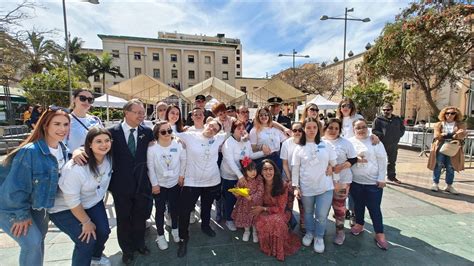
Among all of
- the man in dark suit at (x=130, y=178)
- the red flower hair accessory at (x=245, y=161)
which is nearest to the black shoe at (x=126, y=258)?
the man in dark suit at (x=130, y=178)

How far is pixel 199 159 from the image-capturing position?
3059 millimetres

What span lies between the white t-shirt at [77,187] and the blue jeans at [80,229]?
6 centimetres

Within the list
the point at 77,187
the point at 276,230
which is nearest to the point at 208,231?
the point at 276,230

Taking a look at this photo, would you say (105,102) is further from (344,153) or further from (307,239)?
(344,153)

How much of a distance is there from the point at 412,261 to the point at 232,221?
2.22 m

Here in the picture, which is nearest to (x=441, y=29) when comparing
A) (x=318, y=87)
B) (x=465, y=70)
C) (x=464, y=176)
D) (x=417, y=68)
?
(x=417, y=68)

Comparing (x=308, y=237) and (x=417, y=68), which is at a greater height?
(x=417, y=68)

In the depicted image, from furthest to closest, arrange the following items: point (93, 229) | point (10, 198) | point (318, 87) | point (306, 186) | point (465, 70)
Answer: point (318, 87), point (465, 70), point (306, 186), point (93, 229), point (10, 198)

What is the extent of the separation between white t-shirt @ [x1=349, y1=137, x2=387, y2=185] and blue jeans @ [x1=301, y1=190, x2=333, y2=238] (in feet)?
1.65

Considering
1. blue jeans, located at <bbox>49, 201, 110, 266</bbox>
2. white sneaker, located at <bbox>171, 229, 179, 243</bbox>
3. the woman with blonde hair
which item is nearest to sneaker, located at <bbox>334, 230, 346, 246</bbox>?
white sneaker, located at <bbox>171, 229, 179, 243</bbox>

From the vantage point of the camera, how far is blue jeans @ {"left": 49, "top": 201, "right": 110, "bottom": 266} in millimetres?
2127

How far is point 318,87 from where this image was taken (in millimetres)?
31469

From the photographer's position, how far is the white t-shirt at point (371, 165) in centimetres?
304

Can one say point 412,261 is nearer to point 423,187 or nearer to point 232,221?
point 232,221
